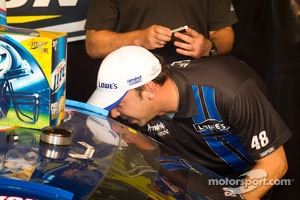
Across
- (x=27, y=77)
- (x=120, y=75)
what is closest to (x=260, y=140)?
(x=120, y=75)

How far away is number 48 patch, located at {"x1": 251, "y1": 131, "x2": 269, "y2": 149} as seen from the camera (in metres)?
2.28

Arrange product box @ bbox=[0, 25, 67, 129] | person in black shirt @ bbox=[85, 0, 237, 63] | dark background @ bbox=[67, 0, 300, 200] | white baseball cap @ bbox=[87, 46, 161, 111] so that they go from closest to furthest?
product box @ bbox=[0, 25, 67, 129], white baseball cap @ bbox=[87, 46, 161, 111], person in black shirt @ bbox=[85, 0, 237, 63], dark background @ bbox=[67, 0, 300, 200]

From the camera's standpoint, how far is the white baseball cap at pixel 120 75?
2109mm

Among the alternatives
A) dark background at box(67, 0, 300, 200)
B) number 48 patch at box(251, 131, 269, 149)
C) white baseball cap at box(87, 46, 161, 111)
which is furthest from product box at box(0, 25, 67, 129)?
dark background at box(67, 0, 300, 200)

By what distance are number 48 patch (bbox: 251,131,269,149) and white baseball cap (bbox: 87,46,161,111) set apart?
0.44 metres

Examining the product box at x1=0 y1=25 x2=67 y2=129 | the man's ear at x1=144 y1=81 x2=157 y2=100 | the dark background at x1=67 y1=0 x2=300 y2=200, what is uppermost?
the product box at x1=0 y1=25 x2=67 y2=129

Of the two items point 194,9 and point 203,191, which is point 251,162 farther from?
point 203,191

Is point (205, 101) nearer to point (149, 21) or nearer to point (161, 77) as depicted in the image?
point (161, 77)

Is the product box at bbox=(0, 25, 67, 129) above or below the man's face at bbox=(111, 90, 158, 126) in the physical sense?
above

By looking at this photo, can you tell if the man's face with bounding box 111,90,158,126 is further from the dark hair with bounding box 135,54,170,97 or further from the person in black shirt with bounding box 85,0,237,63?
the person in black shirt with bounding box 85,0,237,63

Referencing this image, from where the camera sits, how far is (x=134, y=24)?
292cm

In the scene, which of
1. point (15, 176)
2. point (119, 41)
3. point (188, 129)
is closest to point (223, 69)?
point (188, 129)

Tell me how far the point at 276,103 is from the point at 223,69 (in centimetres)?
108

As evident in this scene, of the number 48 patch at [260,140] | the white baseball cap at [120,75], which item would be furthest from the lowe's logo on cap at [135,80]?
the number 48 patch at [260,140]
